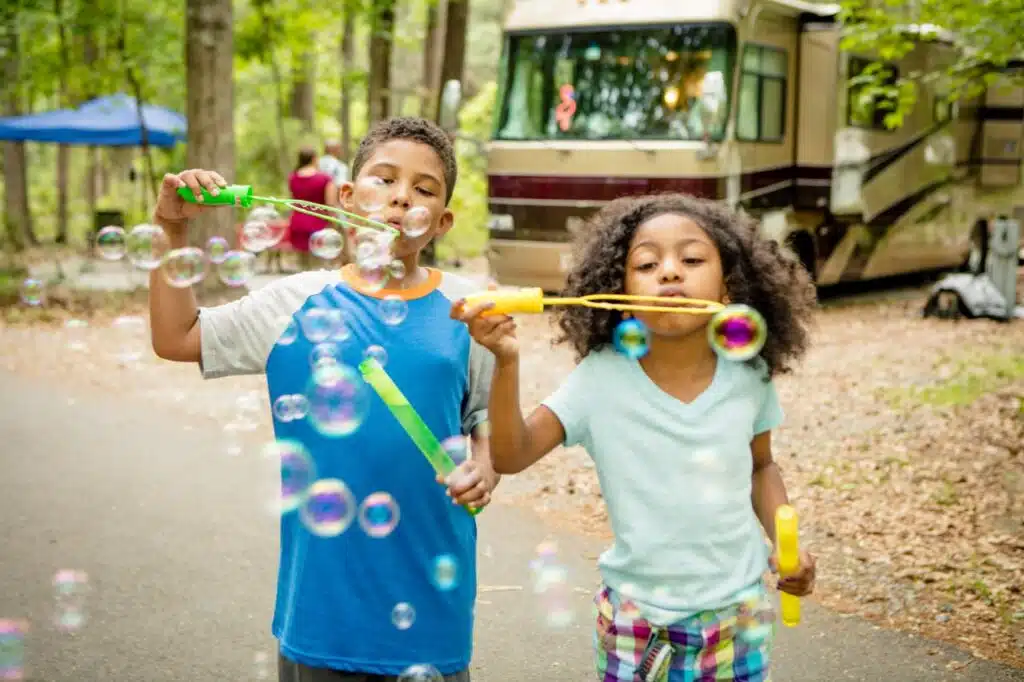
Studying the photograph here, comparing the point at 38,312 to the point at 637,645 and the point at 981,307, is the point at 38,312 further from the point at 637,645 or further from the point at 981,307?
the point at 637,645

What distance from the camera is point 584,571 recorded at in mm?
5559

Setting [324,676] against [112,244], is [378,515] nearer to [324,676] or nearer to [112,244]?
[324,676]

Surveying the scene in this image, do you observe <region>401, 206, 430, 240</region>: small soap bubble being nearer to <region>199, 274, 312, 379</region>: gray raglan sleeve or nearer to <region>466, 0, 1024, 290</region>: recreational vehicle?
<region>199, 274, 312, 379</region>: gray raglan sleeve

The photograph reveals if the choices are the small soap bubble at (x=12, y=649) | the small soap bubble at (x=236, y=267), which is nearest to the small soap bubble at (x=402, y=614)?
the small soap bubble at (x=236, y=267)

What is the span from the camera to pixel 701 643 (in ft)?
8.41

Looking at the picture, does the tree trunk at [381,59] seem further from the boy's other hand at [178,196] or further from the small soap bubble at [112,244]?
the boy's other hand at [178,196]

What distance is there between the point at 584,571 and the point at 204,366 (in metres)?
3.14

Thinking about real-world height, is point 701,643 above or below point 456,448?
below

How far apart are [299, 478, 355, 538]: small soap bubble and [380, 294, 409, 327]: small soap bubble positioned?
353mm

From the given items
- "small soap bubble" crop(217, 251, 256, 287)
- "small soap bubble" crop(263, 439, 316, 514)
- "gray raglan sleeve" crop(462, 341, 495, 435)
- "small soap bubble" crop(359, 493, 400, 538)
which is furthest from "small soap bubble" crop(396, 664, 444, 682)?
"small soap bubble" crop(217, 251, 256, 287)

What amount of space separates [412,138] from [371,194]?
0.18 meters

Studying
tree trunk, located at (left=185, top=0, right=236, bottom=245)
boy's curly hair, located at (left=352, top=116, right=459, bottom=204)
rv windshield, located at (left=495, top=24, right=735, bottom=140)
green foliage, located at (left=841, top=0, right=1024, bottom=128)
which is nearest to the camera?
boy's curly hair, located at (left=352, top=116, right=459, bottom=204)

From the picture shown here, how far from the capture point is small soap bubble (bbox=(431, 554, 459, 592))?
2.58 meters

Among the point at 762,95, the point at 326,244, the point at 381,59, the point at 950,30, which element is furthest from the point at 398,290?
the point at 381,59
